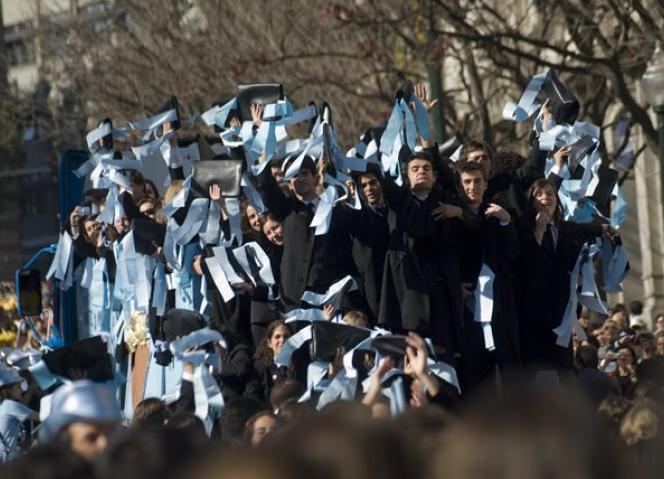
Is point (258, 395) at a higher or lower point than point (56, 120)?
lower

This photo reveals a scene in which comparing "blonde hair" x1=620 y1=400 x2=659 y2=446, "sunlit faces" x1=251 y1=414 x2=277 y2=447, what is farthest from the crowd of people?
"blonde hair" x1=620 y1=400 x2=659 y2=446

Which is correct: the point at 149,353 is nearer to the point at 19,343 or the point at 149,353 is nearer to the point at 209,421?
the point at 209,421

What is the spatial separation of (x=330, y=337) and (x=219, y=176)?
72.3 inches

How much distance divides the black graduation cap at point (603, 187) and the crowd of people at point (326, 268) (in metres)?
0.01

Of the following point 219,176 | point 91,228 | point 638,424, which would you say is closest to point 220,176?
point 219,176

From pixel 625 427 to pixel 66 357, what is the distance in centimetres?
422

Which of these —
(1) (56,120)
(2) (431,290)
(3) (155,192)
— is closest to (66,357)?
(2) (431,290)

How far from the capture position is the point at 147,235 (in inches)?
454

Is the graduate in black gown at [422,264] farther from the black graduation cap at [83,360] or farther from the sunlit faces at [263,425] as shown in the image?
the sunlit faces at [263,425]

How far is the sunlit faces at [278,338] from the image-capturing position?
10.2 meters

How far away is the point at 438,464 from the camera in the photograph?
3.13 metres

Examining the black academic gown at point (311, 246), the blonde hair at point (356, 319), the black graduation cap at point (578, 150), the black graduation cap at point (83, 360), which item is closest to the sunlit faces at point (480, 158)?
the black academic gown at point (311, 246)

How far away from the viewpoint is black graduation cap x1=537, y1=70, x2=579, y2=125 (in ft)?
36.4

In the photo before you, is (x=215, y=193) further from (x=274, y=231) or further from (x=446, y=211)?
(x=446, y=211)
